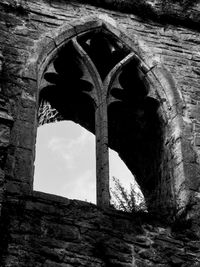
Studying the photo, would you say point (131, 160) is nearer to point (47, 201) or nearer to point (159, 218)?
point (159, 218)

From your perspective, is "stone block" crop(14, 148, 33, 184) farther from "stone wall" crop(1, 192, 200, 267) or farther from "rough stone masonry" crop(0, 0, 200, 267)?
"stone wall" crop(1, 192, 200, 267)

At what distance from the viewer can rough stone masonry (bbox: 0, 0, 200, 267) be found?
5801 millimetres

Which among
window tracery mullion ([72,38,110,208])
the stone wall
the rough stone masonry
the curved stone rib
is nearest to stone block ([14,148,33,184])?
the rough stone masonry

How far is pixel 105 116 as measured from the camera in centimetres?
700

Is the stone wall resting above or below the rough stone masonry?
below

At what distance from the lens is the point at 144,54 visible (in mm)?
7863

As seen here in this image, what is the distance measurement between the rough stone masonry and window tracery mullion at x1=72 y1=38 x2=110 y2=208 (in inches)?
0.5

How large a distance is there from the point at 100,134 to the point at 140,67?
126 centimetres

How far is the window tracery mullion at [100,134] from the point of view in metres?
6.39

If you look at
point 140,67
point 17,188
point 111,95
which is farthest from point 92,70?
point 17,188

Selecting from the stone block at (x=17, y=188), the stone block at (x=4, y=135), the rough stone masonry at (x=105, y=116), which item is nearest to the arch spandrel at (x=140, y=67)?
the rough stone masonry at (x=105, y=116)

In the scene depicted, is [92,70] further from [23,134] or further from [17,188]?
[17,188]

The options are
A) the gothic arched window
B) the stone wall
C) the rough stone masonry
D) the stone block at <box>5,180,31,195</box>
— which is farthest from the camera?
the gothic arched window

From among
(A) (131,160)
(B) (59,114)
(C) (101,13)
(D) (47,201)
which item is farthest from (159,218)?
(C) (101,13)
